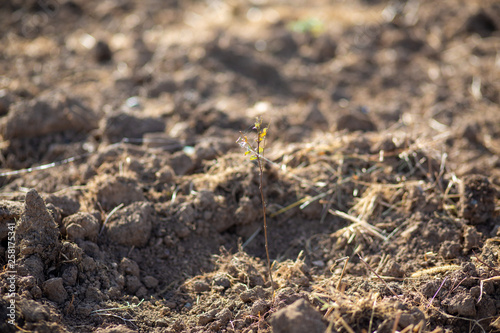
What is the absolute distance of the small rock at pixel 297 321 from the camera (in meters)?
1.82

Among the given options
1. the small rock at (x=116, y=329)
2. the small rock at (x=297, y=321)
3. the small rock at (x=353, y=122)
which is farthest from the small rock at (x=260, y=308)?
the small rock at (x=353, y=122)

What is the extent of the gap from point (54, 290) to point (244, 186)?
1315mm

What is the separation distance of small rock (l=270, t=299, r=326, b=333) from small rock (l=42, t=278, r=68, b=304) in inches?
42.8

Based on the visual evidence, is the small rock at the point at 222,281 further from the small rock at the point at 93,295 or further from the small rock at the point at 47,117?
the small rock at the point at 47,117

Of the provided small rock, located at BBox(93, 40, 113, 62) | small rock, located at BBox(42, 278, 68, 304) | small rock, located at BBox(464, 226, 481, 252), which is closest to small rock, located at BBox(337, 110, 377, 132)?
small rock, located at BBox(464, 226, 481, 252)

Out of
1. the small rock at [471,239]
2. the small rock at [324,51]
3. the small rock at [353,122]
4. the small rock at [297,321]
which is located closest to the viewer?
the small rock at [297,321]

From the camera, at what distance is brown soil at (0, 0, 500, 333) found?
7.24ft

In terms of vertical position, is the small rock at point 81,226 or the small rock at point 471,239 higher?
the small rock at point 81,226

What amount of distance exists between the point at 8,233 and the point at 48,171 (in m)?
1.11

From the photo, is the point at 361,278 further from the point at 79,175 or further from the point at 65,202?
the point at 79,175

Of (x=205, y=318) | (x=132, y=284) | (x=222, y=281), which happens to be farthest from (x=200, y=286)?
(x=132, y=284)

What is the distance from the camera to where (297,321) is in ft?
5.96

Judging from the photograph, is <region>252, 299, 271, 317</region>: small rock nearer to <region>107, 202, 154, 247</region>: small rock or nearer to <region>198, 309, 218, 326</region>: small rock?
<region>198, 309, 218, 326</region>: small rock

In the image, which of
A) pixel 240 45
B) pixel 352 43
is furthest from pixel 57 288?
pixel 352 43
